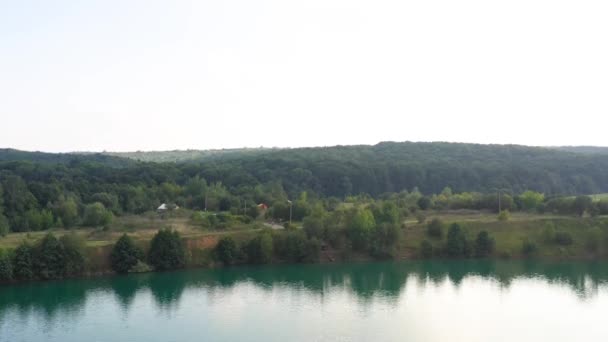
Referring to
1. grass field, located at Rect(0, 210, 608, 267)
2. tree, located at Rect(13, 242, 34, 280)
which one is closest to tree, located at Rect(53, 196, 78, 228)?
grass field, located at Rect(0, 210, 608, 267)

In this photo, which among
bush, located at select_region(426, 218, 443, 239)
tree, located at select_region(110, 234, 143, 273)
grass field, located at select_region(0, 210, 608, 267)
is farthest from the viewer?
bush, located at select_region(426, 218, 443, 239)

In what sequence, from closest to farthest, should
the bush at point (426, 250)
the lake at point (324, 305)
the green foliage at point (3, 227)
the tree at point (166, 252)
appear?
the lake at point (324, 305) < the tree at point (166, 252) < the green foliage at point (3, 227) < the bush at point (426, 250)

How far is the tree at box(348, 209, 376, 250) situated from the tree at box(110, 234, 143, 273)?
807 inches

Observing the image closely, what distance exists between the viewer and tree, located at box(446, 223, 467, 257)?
59.2 m

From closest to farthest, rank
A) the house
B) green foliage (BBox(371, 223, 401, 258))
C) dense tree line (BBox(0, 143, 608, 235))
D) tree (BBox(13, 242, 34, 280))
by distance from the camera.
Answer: tree (BBox(13, 242, 34, 280))
green foliage (BBox(371, 223, 401, 258))
dense tree line (BBox(0, 143, 608, 235))
the house

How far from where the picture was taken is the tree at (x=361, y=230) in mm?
58594

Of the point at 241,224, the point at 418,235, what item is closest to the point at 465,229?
the point at 418,235

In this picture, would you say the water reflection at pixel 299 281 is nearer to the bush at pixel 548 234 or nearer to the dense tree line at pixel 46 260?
the dense tree line at pixel 46 260

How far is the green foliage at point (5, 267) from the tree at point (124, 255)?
779 cm

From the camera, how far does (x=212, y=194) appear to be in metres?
81.1

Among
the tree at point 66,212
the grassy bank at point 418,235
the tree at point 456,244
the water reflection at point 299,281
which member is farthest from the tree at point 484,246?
the tree at point 66,212

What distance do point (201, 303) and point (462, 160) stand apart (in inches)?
3224

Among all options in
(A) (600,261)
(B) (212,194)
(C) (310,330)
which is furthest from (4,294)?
(A) (600,261)

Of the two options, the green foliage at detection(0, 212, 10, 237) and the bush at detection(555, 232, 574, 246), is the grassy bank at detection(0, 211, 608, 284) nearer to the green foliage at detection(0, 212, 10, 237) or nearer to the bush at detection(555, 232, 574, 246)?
the bush at detection(555, 232, 574, 246)
